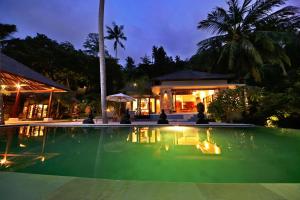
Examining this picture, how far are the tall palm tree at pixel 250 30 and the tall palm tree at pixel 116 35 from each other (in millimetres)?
30976

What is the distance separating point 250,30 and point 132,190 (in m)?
17.3

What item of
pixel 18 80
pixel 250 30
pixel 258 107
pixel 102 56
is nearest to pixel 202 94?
pixel 250 30

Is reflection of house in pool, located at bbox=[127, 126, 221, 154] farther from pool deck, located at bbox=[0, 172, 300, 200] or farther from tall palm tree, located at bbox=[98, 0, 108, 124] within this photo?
tall palm tree, located at bbox=[98, 0, 108, 124]

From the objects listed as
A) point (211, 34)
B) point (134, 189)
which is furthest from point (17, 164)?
point (211, 34)

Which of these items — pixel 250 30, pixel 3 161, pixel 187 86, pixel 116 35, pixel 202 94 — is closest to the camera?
pixel 3 161

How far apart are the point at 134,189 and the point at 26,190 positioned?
4.15ft

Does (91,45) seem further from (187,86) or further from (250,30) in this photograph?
(250,30)

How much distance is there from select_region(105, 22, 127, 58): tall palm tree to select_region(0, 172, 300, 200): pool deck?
4361 centimetres

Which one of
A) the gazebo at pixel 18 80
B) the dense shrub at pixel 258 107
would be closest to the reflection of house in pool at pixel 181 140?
the dense shrub at pixel 258 107

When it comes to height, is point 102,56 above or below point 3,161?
above

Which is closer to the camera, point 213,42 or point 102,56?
point 102,56

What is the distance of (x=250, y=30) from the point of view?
15828 mm

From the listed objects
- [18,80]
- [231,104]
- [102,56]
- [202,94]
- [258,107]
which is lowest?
[258,107]

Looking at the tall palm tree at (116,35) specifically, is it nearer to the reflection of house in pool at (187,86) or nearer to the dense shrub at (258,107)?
the reflection of house in pool at (187,86)
